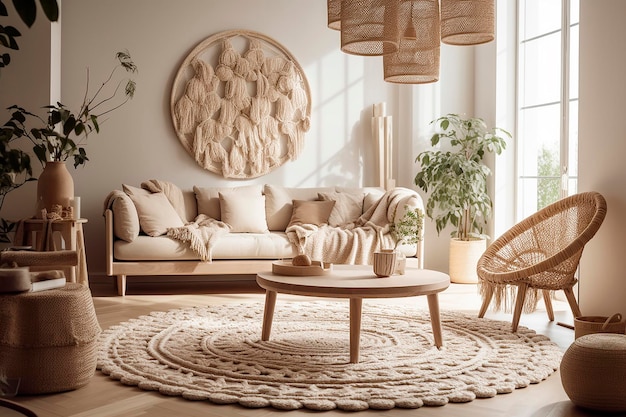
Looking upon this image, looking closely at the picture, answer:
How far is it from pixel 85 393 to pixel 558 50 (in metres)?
4.46

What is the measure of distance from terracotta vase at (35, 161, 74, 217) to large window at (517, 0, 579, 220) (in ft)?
12.2

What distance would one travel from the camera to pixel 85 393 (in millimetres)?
2848

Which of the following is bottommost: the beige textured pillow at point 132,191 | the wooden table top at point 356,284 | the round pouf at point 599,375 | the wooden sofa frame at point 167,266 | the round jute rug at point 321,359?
the round jute rug at point 321,359

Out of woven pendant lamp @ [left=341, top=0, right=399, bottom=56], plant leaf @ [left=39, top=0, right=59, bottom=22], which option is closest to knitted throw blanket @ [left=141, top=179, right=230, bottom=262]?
woven pendant lamp @ [left=341, top=0, right=399, bottom=56]

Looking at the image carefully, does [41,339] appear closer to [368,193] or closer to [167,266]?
[167,266]

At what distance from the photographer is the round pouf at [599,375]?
2.64 metres

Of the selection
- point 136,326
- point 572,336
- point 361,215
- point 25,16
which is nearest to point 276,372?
point 136,326

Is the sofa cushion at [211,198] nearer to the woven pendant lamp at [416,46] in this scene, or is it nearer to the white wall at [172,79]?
the white wall at [172,79]

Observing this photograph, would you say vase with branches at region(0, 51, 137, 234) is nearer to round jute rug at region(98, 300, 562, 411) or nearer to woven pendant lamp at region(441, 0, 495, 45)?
round jute rug at region(98, 300, 562, 411)

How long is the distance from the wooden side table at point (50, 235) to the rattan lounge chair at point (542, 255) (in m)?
2.76

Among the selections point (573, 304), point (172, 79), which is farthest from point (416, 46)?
point (172, 79)

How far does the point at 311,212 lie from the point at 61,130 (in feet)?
7.25

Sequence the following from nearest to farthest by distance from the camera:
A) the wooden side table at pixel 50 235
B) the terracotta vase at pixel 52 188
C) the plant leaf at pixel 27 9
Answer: the plant leaf at pixel 27 9 < the wooden side table at pixel 50 235 < the terracotta vase at pixel 52 188

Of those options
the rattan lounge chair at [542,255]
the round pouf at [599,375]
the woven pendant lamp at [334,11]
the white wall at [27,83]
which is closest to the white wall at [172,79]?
the white wall at [27,83]
